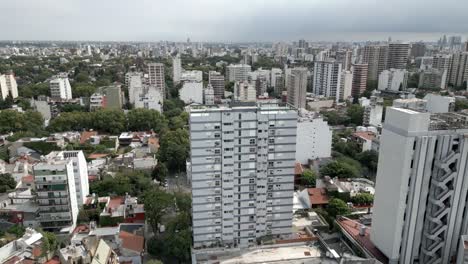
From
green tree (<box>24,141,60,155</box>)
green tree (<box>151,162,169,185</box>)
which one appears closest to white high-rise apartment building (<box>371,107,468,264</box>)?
green tree (<box>151,162,169,185</box>)

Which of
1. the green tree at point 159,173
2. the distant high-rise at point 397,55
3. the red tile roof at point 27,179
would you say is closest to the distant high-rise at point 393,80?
the distant high-rise at point 397,55

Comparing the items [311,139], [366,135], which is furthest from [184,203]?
[366,135]

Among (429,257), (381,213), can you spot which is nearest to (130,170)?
(381,213)

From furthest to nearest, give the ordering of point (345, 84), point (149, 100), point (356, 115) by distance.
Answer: point (345, 84) < point (149, 100) < point (356, 115)

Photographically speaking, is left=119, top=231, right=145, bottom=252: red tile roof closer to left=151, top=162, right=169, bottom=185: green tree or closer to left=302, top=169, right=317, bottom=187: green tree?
left=151, top=162, right=169, bottom=185: green tree

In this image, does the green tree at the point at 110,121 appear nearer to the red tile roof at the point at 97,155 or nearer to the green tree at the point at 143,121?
the green tree at the point at 143,121

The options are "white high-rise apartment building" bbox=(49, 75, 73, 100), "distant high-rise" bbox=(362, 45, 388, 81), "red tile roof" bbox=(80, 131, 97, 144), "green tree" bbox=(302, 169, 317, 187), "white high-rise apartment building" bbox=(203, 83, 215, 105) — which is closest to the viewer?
"green tree" bbox=(302, 169, 317, 187)

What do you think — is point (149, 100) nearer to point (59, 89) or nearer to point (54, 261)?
point (59, 89)
